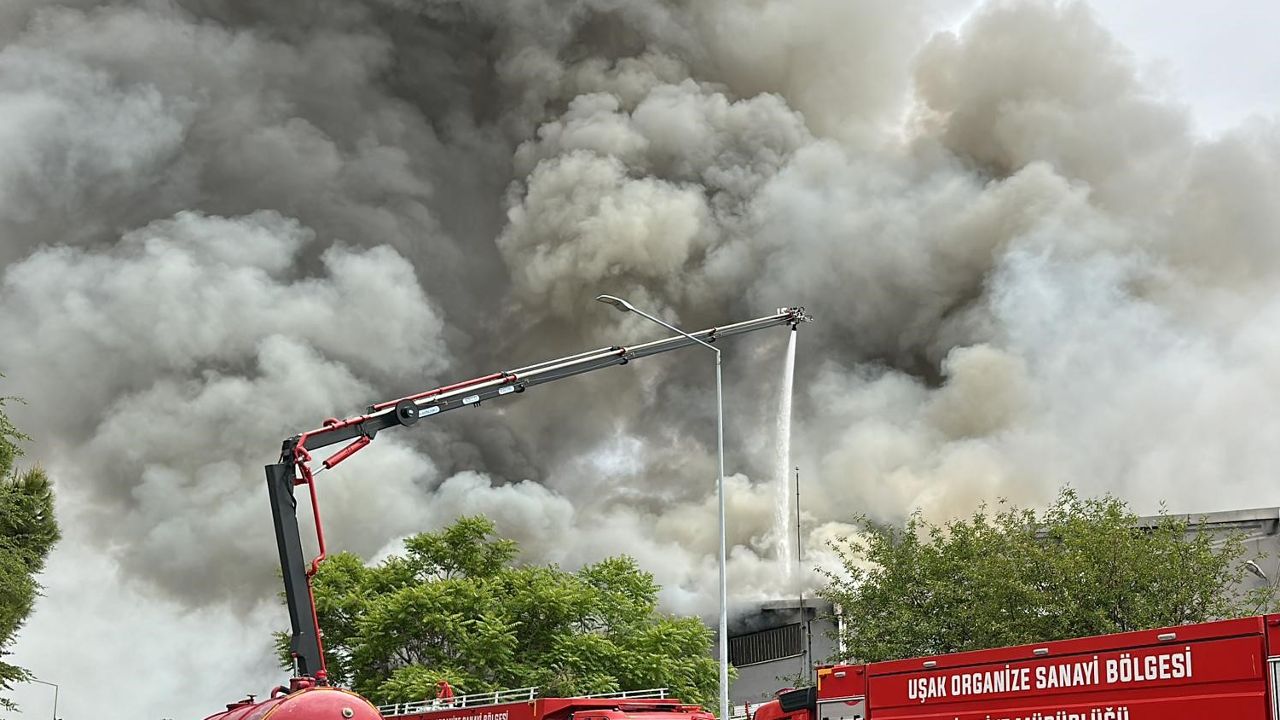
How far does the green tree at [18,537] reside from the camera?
121ft

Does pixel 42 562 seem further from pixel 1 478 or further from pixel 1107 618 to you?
pixel 1107 618

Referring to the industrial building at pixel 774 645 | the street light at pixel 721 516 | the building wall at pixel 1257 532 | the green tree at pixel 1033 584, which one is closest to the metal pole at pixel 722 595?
the street light at pixel 721 516

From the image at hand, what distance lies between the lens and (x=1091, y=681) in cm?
1339

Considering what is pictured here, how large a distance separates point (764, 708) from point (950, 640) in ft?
55.2

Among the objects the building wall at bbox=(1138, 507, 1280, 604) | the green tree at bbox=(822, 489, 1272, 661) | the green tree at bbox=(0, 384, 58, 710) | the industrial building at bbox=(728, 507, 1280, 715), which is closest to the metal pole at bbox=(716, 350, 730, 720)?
the green tree at bbox=(822, 489, 1272, 661)

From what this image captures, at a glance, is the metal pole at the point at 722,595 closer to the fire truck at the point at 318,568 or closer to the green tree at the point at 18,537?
the fire truck at the point at 318,568

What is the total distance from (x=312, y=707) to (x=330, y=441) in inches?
342

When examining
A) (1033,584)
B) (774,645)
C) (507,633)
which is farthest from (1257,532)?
(507,633)

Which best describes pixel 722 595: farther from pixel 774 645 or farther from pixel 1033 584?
pixel 774 645

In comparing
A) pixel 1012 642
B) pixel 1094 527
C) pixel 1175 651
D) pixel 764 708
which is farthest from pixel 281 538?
pixel 1094 527

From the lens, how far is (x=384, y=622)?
52.3m

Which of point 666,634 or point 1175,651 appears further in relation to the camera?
point 666,634

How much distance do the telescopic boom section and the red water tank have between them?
56.7 inches

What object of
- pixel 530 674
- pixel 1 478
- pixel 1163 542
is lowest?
pixel 530 674
